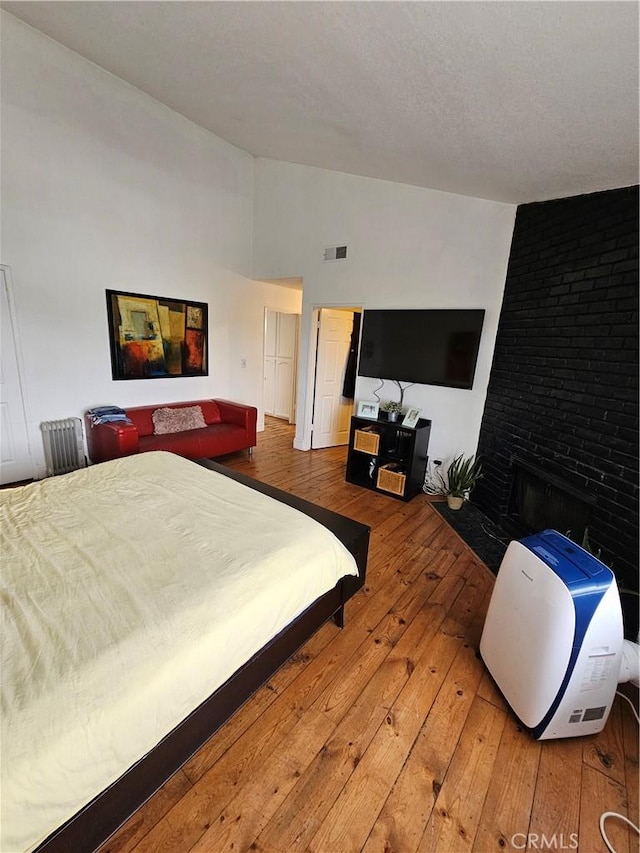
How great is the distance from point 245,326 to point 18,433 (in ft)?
9.80

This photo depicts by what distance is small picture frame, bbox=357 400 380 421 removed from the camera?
152 inches

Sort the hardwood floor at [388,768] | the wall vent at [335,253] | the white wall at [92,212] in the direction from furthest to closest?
the wall vent at [335,253] → the white wall at [92,212] → the hardwood floor at [388,768]

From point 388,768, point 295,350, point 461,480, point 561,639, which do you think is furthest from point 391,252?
point 388,768

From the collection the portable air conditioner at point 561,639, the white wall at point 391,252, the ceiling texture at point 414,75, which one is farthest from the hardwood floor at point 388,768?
the ceiling texture at point 414,75

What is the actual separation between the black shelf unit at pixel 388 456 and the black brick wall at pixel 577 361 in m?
0.69

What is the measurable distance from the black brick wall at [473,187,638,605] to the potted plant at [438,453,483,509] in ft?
0.51

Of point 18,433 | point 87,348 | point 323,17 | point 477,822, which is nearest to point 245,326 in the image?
point 87,348

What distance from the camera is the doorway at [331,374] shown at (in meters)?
4.70

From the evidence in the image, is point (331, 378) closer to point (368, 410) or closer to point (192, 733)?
point (368, 410)

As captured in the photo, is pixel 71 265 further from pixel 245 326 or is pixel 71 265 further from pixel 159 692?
pixel 159 692

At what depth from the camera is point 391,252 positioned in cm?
378

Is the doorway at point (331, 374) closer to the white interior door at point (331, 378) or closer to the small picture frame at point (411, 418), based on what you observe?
the white interior door at point (331, 378)

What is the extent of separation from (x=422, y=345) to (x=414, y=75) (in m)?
2.21

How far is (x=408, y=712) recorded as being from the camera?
1526mm
